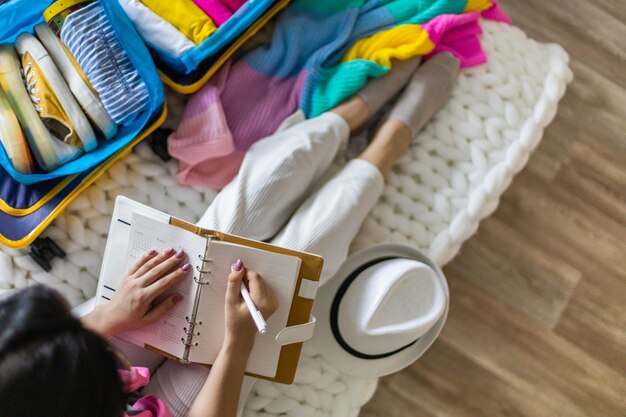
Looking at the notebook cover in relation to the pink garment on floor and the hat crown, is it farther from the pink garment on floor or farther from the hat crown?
the pink garment on floor

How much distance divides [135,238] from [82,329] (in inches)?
8.1

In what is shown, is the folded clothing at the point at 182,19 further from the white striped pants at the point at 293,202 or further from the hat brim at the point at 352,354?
the hat brim at the point at 352,354

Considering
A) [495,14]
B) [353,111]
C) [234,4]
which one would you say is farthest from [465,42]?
[234,4]

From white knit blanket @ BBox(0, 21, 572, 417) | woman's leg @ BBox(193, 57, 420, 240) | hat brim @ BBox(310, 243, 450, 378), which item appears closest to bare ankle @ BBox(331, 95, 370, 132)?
woman's leg @ BBox(193, 57, 420, 240)

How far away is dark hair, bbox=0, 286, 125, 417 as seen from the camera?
582 millimetres

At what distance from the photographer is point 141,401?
0.78 metres

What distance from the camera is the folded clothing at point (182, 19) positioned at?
3.15 feet

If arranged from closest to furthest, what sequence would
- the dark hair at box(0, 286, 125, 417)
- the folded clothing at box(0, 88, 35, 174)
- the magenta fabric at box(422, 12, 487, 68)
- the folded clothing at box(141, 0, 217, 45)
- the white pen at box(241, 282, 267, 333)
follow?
the dark hair at box(0, 286, 125, 417)
the white pen at box(241, 282, 267, 333)
the folded clothing at box(0, 88, 35, 174)
the folded clothing at box(141, 0, 217, 45)
the magenta fabric at box(422, 12, 487, 68)

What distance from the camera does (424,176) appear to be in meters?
1.05

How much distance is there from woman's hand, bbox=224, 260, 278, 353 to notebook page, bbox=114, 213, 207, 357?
5 cm

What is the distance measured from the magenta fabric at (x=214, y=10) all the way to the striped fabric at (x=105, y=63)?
14cm

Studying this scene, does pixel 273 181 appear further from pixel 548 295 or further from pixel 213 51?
→ pixel 548 295

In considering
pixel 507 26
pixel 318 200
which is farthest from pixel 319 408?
pixel 507 26

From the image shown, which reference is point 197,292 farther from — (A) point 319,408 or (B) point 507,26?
(B) point 507,26
